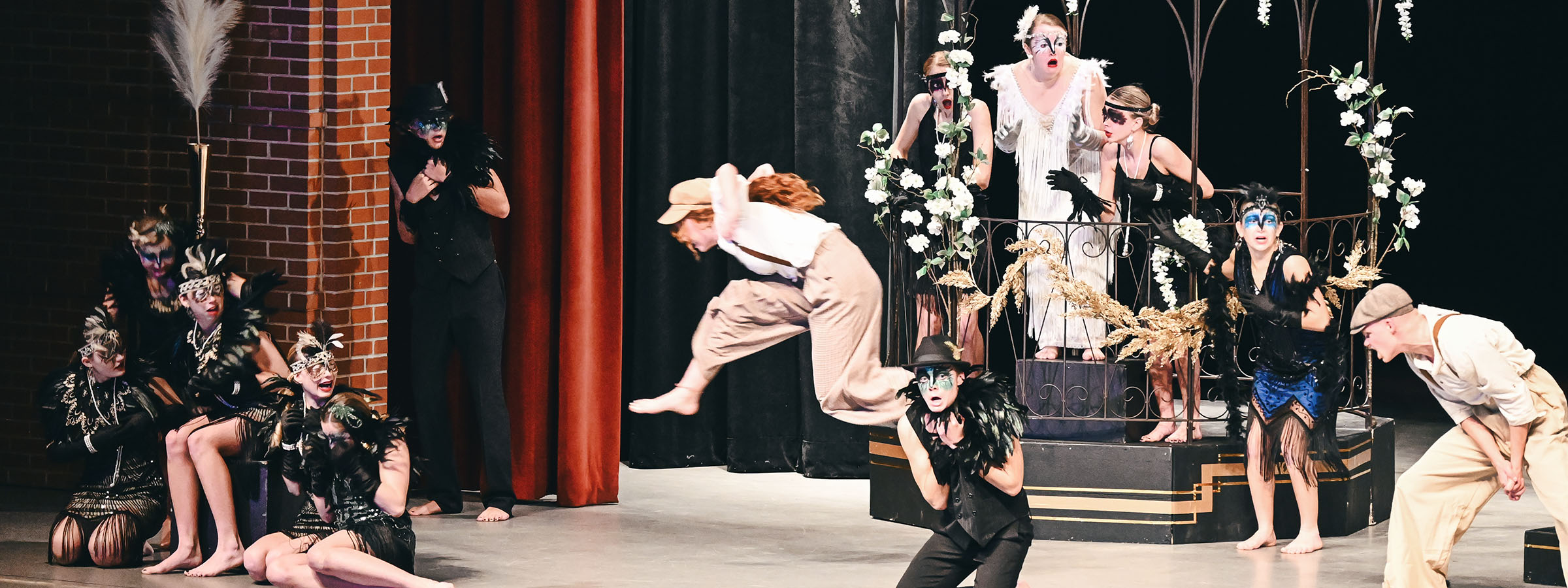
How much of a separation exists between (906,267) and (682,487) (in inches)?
60.2

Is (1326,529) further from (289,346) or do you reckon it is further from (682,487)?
(289,346)

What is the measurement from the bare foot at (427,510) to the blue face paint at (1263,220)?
3.31 metres

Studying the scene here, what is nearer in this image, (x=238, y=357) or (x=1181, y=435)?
(x=238, y=357)

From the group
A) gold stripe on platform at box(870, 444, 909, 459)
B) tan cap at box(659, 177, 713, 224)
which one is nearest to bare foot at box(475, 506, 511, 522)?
gold stripe on platform at box(870, 444, 909, 459)

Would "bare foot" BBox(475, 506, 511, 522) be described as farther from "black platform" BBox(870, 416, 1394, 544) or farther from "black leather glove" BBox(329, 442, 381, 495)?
"black platform" BBox(870, 416, 1394, 544)

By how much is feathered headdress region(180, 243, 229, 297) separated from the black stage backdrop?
104 inches

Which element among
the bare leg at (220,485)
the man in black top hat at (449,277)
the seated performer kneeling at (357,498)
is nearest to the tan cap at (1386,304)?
the seated performer kneeling at (357,498)

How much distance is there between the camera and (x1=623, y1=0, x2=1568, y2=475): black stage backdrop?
9.38m

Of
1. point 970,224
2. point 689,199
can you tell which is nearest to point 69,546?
point 970,224

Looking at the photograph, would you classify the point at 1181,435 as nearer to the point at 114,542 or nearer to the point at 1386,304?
the point at 1386,304

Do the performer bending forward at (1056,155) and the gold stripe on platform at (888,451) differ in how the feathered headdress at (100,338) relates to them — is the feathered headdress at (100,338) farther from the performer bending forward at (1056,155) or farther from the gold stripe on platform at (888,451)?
the performer bending forward at (1056,155)

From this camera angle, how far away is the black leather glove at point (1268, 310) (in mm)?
7680

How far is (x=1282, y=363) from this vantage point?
7.73 m

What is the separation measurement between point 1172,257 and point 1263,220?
0.65m
